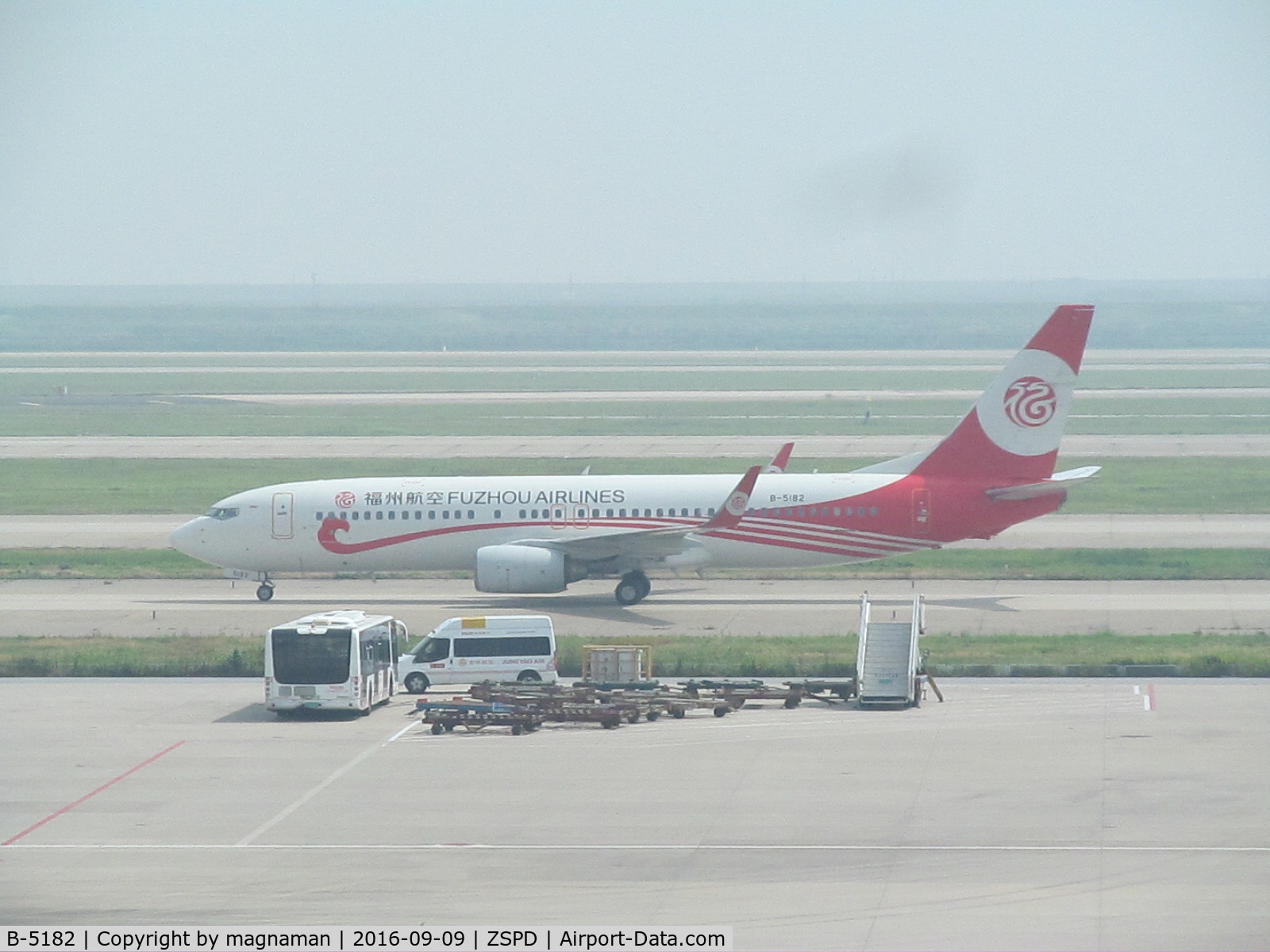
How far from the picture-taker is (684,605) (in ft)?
A: 172

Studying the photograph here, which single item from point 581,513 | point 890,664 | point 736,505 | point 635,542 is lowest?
point 890,664

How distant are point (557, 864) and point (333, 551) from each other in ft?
97.6

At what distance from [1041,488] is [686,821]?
26.2 meters

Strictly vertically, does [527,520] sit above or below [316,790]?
above

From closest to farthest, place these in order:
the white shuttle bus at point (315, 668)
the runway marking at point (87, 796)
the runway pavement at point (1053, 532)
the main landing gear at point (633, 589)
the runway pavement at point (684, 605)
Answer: the runway marking at point (87, 796)
the white shuttle bus at point (315, 668)
the runway pavement at point (684, 605)
the main landing gear at point (633, 589)
the runway pavement at point (1053, 532)

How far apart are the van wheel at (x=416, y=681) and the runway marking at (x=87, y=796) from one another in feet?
21.6

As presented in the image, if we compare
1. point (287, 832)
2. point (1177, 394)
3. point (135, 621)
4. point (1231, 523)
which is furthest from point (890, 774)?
point (1177, 394)

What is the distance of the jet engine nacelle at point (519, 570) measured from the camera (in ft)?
167

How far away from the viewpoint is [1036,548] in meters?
61.0

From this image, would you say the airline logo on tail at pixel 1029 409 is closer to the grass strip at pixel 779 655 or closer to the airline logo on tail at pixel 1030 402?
the airline logo on tail at pixel 1030 402

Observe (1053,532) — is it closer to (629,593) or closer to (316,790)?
(629,593)

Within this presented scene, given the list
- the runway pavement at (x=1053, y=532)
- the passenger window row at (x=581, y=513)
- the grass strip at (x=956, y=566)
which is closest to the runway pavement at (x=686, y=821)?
the passenger window row at (x=581, y=513)

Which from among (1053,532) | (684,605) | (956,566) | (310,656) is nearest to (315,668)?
(310,656)

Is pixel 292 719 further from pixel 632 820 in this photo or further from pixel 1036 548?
pixel 1036 548
